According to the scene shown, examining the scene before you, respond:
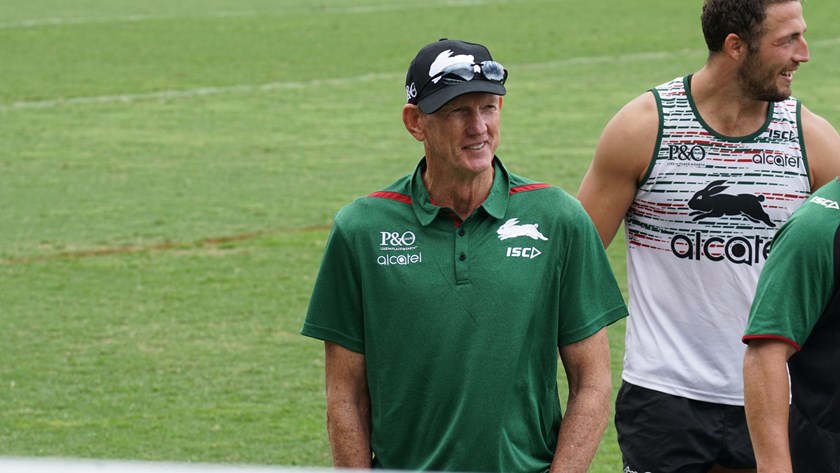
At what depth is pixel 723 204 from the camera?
4.32 m

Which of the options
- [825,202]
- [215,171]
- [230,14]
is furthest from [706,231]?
[230,14]

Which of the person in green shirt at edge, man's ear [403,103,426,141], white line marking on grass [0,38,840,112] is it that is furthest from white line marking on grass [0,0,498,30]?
the person in green shirt at edge

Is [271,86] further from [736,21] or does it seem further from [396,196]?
[396,196]

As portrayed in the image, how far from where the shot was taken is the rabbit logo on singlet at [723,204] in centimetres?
430

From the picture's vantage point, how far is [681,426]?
4.34 metres

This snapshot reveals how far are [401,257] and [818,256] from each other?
0.86 metres

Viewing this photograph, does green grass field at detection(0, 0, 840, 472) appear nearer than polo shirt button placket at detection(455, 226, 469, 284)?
No

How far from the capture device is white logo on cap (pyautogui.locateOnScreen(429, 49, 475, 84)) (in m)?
3.39

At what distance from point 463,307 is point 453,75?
1.60ft

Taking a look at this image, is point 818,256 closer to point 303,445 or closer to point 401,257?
point 401,257

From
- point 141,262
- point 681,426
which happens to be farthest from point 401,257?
point 141,262

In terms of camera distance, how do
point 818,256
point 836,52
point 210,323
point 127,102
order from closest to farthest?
point 818,256 → point 210,323 → point 127,102 → point 836,52

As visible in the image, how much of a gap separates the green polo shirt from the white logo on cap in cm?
26

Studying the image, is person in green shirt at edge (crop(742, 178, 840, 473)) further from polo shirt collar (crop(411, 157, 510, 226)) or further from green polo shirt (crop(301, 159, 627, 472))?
polo shirt collar (crop(411, 157, 510, 226))
